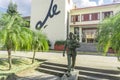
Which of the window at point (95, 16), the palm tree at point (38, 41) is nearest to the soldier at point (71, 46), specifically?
the palm tree at point (38, 41)

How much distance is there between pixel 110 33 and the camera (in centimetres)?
942

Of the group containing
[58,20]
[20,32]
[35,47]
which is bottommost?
[35,47]

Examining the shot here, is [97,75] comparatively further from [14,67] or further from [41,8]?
[41,8]

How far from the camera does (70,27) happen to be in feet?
125

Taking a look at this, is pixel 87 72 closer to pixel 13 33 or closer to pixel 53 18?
pixel 13 33

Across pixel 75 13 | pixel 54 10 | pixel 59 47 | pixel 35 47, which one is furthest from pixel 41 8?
pixel 35 47

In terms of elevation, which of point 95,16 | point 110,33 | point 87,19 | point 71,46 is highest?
point 95,16

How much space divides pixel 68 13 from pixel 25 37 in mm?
24801

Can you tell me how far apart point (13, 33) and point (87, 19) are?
25323mm

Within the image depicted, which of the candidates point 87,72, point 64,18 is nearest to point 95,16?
point 64,18

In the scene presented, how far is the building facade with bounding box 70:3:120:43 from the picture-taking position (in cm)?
3551

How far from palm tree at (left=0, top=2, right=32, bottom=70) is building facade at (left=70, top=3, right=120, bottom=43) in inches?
876

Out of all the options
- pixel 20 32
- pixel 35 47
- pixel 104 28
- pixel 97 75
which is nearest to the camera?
pixel 104 28

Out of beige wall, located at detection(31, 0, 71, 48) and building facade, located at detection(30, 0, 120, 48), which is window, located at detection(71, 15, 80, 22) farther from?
beige wall, located at detection(31, 0, 71, 48)
